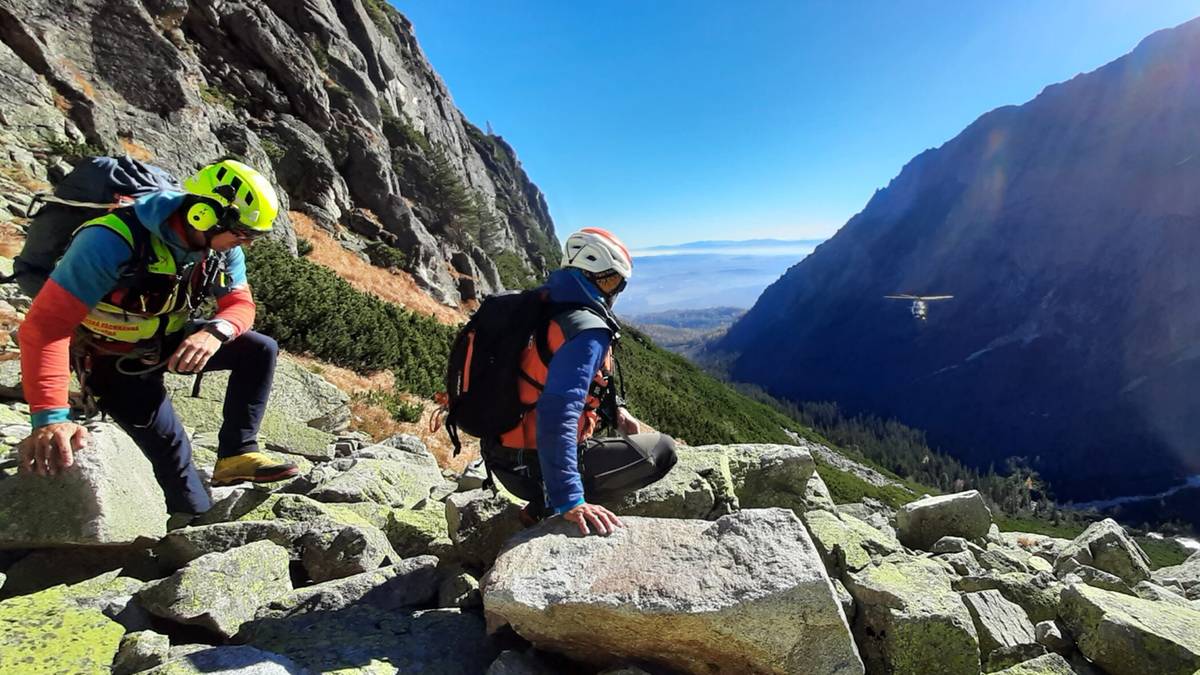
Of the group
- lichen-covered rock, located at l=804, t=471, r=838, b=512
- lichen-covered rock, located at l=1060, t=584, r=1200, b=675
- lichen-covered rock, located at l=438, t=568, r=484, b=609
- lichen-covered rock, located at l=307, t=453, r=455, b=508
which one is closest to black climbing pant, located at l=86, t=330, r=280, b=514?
lichen-covered rock, located at l=307, t=453, r=455, b=508

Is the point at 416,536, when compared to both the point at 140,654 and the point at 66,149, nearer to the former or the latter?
the point at 140,654

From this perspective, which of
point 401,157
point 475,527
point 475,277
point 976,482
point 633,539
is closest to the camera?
point 633,539

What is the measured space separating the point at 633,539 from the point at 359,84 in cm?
5909

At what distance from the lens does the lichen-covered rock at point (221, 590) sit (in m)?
3.31

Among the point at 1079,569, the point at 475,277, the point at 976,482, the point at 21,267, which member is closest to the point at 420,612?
the point at 21,267

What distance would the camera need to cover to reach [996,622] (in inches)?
162

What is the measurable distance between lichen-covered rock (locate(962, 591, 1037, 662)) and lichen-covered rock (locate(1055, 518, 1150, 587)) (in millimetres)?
3761

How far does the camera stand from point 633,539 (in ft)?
11.2

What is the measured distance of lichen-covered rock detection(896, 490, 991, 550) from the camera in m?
7.36

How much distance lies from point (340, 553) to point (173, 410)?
79.1 inches

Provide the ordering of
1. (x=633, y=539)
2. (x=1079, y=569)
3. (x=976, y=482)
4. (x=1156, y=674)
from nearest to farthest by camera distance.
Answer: (x=633, y=539)
(x=1156, y=674)
(x=1079, y=569)
(x=976, y=482)

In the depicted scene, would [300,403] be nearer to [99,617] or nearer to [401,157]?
[99,617]

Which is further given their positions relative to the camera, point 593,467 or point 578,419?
point 593,467

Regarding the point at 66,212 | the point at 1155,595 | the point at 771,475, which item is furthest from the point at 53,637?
the point at 1155,595
